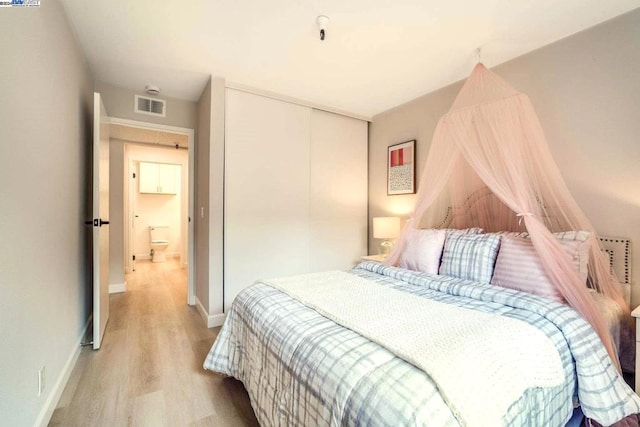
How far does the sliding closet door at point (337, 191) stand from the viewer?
3.66 m

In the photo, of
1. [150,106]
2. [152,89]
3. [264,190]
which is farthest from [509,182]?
[150,106]

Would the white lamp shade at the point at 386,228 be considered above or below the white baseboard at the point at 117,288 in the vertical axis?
above

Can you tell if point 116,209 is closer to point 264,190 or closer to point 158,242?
point 158,242

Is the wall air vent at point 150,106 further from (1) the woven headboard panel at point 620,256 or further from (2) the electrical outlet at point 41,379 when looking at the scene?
(1) the woven headboard panel at point 620,256

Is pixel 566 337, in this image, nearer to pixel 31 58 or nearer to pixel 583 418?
pixel 583 418

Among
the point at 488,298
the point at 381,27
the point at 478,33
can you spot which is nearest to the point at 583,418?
the point at 488,298

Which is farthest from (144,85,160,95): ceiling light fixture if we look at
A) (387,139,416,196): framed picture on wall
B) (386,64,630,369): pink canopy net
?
(386,64,630,369): pink canopy net

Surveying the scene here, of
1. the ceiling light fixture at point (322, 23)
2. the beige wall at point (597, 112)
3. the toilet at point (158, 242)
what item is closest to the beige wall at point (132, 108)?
the ceiling light fixture at point (322, 23)

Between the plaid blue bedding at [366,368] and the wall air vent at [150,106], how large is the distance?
261 cm

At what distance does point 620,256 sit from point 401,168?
6.97ft

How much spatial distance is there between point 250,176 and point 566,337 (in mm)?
2809

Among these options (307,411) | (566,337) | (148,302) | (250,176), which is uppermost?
(250,176)

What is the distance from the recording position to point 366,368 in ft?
3.28

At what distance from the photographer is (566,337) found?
1.39 m
